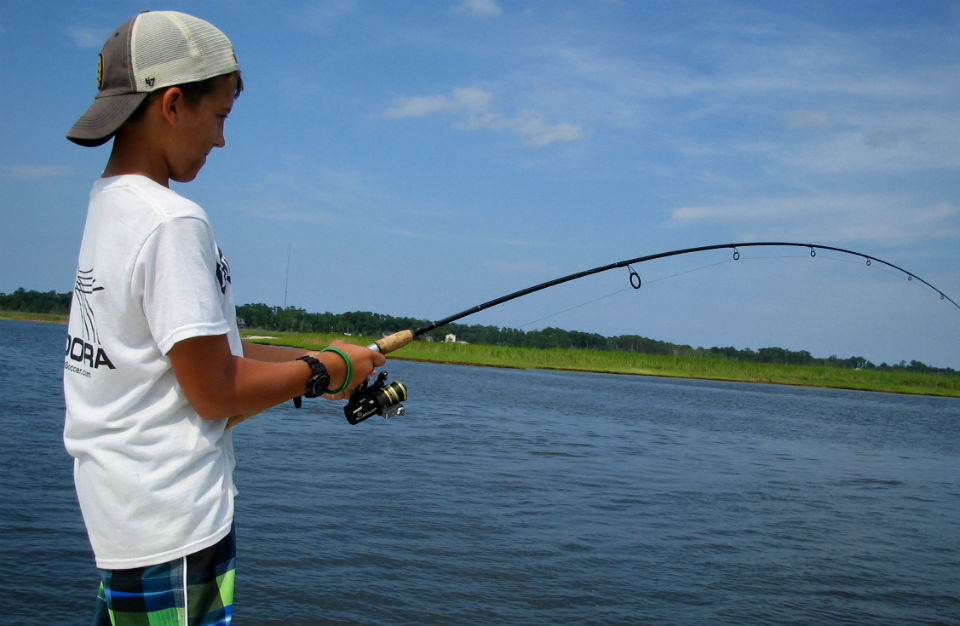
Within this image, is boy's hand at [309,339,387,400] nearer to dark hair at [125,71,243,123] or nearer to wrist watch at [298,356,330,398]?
wrist watch at [298,356,330,398]

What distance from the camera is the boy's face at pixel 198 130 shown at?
1.49 metres

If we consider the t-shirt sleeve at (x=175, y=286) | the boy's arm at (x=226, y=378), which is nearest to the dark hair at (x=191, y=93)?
the t-shirt sleeve at (x=175, y=286)

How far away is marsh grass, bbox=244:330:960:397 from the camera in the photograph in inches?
2266

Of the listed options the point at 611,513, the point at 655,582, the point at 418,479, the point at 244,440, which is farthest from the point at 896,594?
the point at 244,440

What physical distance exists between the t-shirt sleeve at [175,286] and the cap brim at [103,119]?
0.78 ft

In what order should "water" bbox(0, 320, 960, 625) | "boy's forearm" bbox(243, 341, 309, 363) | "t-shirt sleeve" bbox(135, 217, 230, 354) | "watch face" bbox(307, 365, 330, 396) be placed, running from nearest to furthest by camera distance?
"t-shirt sleeve" bbox(135, 217, 230, 354)
"watch face" bbox(307, 365, 330, 396)
"boy's forearm" bbox(243, 341, 309, 363)
"water" bbox(0, 320, 960, 625)

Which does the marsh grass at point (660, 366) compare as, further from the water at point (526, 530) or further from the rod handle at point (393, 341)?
the rod handle at point (393, 341)

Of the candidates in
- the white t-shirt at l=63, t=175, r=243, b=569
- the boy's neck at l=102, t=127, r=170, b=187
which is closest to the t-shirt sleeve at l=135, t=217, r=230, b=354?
the white t-shirt at l=63, t=175, r=243, b=569

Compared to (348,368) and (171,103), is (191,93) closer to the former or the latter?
(171,103)

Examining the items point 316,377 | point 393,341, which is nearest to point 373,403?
point 393,341

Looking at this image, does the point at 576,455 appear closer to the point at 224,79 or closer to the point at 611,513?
the point at 611,513

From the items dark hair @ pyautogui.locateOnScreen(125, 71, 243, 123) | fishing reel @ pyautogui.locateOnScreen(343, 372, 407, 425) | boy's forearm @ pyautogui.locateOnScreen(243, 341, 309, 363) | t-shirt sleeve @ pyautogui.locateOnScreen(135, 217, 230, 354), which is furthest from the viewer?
fishing reel @ pyautogui.locateOnScreen(343, 372, 407, 425)

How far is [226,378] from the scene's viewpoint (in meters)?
1.42

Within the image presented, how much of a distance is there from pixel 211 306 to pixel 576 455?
37.8 feet
